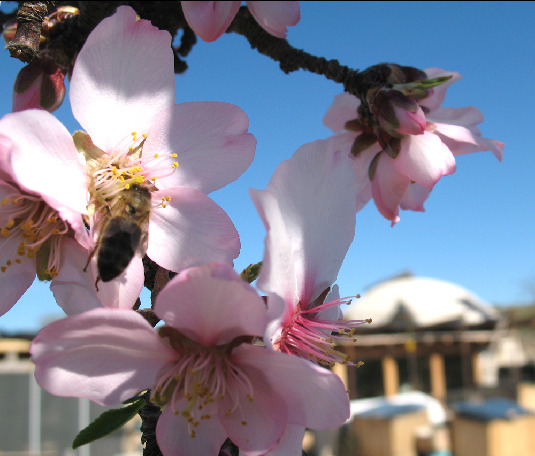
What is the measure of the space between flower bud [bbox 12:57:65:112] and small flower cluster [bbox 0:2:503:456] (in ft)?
0.39

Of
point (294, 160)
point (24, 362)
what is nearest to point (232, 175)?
point (294, 160)

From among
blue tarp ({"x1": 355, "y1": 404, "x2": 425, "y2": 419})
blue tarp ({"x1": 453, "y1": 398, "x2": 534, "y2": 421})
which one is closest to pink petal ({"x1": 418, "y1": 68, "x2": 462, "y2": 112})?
blue tarp ({"x1": 453, "y1": 398, "x2": 534, "y2": 421})

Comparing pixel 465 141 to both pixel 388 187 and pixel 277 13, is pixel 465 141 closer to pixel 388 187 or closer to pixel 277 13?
pixel 388 187

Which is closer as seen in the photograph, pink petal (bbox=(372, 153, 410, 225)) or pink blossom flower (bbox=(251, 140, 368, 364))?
pink blossom flower (bbox=(251, 140, 368, 364))

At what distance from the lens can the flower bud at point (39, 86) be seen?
0.59 metres

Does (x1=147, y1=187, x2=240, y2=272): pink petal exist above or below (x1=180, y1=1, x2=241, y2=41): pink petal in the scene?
below

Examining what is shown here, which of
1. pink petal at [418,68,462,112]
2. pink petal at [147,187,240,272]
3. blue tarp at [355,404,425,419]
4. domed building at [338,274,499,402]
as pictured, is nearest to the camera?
pink petal at [147,187,240,272]

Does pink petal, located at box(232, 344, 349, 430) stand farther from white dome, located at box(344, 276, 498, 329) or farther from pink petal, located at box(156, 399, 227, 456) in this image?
white dome, located at box(344, 276, 498, 329)

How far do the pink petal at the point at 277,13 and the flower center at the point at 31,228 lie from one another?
10.1 inches

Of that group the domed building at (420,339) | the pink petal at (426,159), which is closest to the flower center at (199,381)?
the pink petal at (426,159)

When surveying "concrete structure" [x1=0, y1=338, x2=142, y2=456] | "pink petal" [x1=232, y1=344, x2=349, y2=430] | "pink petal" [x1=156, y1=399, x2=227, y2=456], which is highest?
"pink petal" [x1=232, y1=344, x2=349, y2=430]

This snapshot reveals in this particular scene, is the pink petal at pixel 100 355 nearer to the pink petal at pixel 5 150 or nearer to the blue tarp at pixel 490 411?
the pink petal at pixel 5 150

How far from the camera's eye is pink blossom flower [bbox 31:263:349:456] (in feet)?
1.34

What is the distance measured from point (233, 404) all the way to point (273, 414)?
4cm
